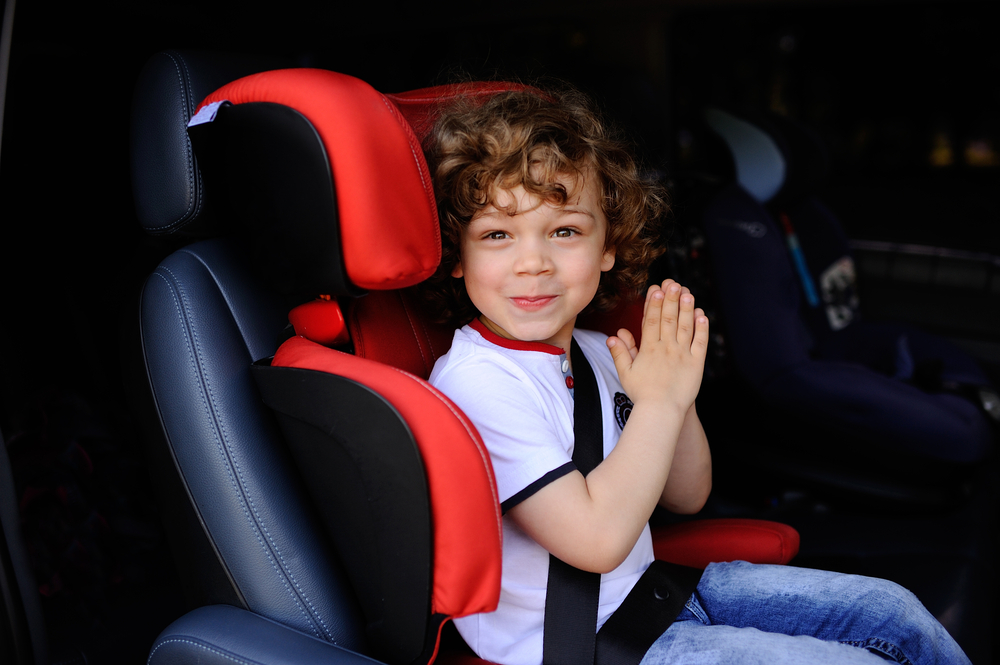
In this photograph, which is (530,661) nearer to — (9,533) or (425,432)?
(425,432)

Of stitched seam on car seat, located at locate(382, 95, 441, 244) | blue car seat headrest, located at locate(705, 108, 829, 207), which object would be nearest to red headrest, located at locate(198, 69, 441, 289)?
stitched seam on car seat, located at locate(382, 95, 441, 244)

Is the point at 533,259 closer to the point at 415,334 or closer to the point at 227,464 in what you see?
the point at 415,334

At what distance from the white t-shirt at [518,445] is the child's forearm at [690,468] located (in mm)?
121

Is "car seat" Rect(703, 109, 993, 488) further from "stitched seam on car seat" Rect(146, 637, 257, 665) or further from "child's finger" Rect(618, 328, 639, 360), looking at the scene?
"stitched seam on car seat" Rect(146, 637, 257, 665)

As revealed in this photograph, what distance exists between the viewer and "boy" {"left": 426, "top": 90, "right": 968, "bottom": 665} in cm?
88

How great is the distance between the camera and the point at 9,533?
3.34 feet

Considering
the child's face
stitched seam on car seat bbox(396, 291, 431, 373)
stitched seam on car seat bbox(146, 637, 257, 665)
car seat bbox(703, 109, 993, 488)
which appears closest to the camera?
stitched seam on car seat bbox(146, 637, 257, 665)

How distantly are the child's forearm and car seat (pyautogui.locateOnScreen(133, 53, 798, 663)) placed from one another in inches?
16.2

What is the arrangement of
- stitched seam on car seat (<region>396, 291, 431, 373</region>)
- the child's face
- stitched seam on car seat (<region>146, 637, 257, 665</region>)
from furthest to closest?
stitched seam on car seat (<region>396, 291, 431, 373</region>) → the child's face → stitched seam on car seat (<region>146, 637, 257, 665</region>)

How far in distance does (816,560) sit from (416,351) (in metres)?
0.75

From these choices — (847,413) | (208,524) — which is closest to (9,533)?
(208,524)

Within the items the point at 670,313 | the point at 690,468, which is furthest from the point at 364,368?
the point at 690,468

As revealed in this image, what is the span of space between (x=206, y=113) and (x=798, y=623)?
100cm

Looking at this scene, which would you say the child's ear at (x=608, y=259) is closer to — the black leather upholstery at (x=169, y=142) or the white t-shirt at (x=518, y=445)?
the white t-shirt at (x=518, y=445)
